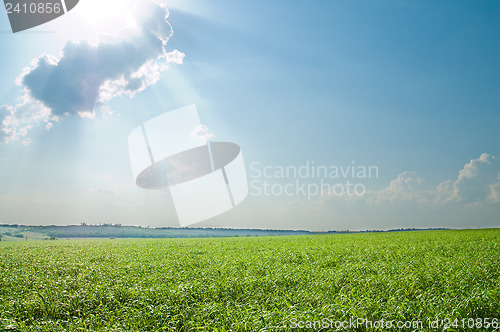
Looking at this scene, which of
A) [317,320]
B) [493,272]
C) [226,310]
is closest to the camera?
[317,320]

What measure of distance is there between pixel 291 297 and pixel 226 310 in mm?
2084

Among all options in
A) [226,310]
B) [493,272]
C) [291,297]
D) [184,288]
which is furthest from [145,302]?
[493,272]

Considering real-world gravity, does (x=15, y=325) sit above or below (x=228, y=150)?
below

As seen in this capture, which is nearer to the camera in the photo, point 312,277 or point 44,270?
point 312,277

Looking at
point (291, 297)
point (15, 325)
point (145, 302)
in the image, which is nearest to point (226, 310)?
point (291, 297)

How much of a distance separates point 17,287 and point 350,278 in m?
12.9

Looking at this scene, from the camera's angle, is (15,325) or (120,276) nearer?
(15,325)

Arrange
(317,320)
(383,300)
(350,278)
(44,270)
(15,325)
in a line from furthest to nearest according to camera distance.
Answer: (44,270) < (350,278) < (383,300) < (15,325) < (317,320)

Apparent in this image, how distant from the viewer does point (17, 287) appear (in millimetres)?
11086

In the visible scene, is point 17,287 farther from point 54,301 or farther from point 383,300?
point 383,300

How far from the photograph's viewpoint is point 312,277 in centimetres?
1116

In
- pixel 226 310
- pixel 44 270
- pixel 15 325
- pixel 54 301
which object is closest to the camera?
pixel 15 325

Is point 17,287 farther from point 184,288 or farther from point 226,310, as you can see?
point 226,310

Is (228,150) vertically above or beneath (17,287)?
above
